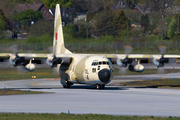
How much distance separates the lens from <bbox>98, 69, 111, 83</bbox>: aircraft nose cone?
2995cm

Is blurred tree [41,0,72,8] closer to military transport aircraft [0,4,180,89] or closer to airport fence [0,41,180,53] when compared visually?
airport fence [0,41,180,53]

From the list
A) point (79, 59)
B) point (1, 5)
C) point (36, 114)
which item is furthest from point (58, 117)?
point (1, 5)

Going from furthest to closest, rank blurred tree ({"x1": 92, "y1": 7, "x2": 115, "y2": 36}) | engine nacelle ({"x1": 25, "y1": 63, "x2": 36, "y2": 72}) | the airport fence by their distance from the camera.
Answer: blurred tree ({"x1": 92, "y1": 7, "x2": 115, "y2": 36})
the airport fence
engine nacelle ({"x1": 25, "y1": 63, "x2": 36, "y2": 72})

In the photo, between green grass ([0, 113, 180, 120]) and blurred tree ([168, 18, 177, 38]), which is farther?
blurred tree ([168, 18, 177, 38])

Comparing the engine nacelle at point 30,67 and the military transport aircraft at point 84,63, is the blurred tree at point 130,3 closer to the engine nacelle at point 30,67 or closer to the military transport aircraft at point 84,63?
the military transport aircraft at point 84,63

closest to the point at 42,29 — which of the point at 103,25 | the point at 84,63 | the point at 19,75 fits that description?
the point at 103,25

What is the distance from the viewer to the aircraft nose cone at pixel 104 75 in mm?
29953

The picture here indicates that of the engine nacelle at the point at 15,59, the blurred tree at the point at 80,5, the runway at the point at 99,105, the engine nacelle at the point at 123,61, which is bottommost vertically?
the runway at the point at 99,105

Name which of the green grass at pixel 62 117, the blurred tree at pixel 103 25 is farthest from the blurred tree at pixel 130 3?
the green grass at pixel 62 117

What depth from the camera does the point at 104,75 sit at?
29953mm

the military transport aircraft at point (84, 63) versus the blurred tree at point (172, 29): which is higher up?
the blurred tree at point (172, 29)

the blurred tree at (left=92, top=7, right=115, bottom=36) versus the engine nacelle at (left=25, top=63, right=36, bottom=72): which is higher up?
the blurred tree at (left=92, top=7, right=115, bottom=36)

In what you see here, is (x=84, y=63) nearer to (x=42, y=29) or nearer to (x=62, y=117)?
(x=62, y=117)

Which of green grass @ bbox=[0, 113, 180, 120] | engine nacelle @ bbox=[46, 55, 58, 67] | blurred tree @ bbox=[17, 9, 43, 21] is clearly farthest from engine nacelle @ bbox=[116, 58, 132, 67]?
blurred tree @ bbox=[17, 9, 43, 21]
